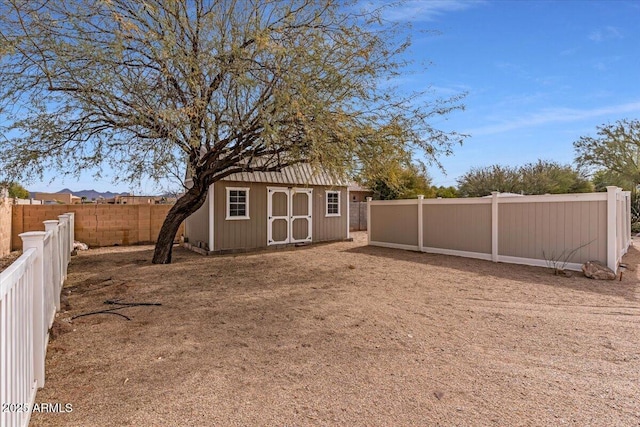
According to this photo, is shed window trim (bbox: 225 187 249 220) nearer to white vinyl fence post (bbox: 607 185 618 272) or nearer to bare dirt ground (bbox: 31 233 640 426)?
bare dirt ground (bbox: 31 233 640 426)

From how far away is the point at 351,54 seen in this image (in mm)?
5863

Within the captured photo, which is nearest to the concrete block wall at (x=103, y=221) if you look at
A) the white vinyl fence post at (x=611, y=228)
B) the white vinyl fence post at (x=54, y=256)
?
the white vinyl fence post at (x=54, y=256)

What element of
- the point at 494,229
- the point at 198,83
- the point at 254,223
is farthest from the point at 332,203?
the point at 198,83

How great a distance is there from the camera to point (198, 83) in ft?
17.8

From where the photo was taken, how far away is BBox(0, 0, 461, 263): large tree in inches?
202

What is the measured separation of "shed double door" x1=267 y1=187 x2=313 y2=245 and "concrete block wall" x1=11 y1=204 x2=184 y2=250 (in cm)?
413

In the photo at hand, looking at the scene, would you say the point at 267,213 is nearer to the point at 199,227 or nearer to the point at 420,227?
the point at 199,227

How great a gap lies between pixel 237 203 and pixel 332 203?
12.6 feet

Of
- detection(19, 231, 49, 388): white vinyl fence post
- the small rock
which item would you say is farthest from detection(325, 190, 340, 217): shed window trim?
detection(19, 231, 49, 388): white vinyl fence post

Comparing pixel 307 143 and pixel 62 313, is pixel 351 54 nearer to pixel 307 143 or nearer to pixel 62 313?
pixel 307 143

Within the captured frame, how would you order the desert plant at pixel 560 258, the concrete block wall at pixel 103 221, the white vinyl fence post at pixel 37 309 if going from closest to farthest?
the white vinyl fence post at pixel 37 309 → the desert plant at pixel 560 258 → the concrete block wall at pixel 103 221

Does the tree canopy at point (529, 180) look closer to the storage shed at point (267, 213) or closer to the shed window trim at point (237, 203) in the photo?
the storage shed at point (267, 213)

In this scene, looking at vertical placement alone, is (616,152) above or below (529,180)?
above

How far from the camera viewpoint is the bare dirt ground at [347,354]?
2326 millimetres
